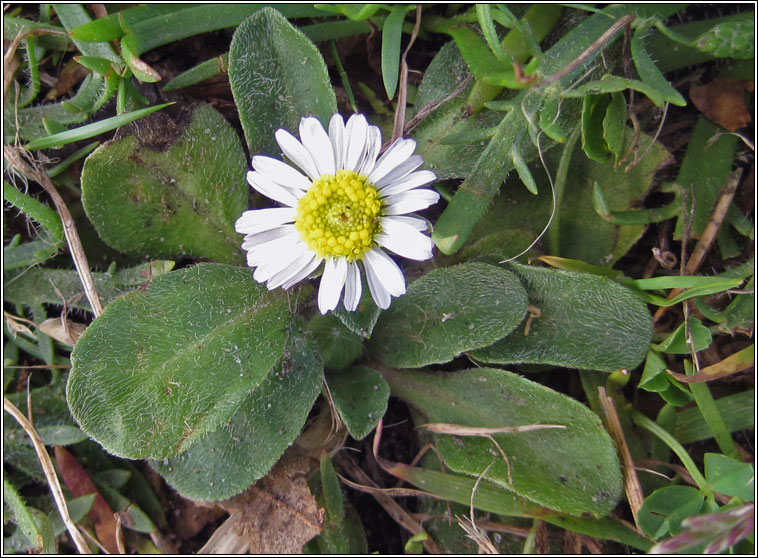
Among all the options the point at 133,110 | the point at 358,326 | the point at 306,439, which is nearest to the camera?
the point at 358,326

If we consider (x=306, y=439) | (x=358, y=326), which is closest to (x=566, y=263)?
(x=358, y=326)

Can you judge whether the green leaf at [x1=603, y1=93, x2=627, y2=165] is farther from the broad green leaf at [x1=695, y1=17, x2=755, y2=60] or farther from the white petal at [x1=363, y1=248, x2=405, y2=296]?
the white petal at [x1=363, y1=248, x2=405, y2=296]

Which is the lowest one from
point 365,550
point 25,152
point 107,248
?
point 365,550

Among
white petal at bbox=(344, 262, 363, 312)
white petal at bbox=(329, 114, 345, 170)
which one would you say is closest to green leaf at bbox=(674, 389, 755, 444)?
white petal at bbox=(344, 262, 363, 312)

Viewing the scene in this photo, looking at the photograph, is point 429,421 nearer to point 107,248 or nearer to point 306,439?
point 306,439

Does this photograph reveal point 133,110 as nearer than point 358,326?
No

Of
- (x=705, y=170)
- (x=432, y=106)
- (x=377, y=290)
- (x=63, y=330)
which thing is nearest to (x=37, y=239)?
(x=63, y=330)

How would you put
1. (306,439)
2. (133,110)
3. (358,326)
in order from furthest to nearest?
1. (306,439)
2. (133,110)
3. (358,326)

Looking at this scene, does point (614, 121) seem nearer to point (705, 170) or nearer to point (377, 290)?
point (705, 170)
